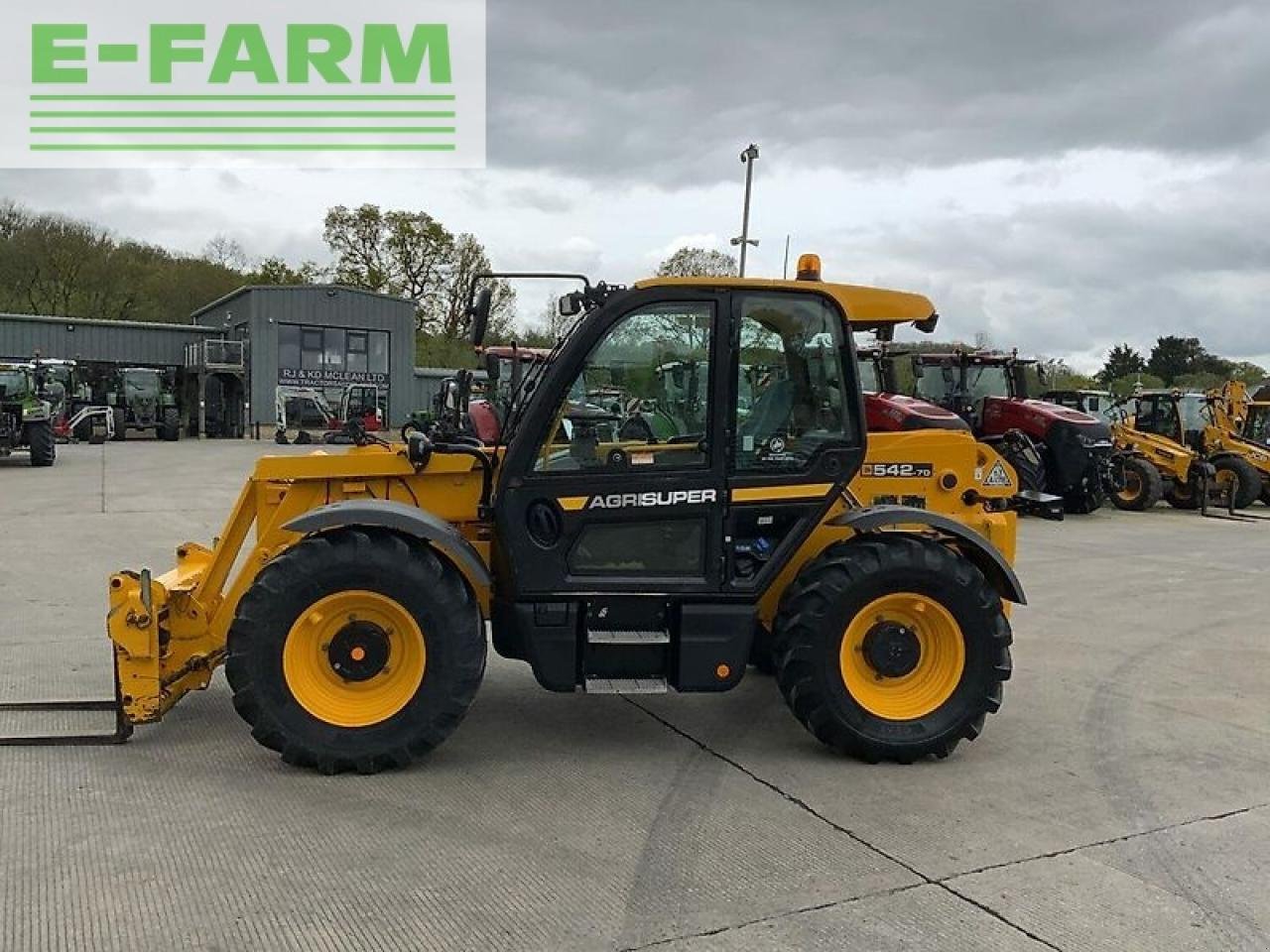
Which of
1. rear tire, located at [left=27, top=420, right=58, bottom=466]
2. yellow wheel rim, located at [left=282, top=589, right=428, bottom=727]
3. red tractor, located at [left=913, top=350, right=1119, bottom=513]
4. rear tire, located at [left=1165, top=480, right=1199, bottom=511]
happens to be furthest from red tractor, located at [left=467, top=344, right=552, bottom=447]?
rear tire, located at [left=27, top=420, right=58, bottom=466]

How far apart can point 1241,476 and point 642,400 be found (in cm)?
1642

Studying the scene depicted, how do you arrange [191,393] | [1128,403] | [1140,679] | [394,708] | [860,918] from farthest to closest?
[191,393] < [1128,403] < [1140,679] < [394,708] < [860,918]

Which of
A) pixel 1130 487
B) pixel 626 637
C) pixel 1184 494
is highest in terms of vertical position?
pixel 626 637

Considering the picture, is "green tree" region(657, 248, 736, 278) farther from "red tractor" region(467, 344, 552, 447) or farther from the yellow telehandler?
"red tractor" region(467, 344, 552, 447)

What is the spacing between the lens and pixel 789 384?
4812 mm

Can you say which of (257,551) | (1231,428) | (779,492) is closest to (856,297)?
(779,492)

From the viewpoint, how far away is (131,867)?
3541 mm

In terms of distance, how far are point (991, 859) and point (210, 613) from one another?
3405 mm

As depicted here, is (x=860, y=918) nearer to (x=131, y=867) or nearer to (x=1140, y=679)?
(x=131, y=867)

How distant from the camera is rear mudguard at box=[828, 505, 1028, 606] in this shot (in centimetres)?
480

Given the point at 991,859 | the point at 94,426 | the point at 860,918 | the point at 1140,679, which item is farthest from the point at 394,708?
the point at 94,426

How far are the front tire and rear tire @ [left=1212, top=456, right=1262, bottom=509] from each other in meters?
15.4

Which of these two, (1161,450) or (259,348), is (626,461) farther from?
(259,348)

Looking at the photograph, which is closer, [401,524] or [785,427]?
[401,524]
